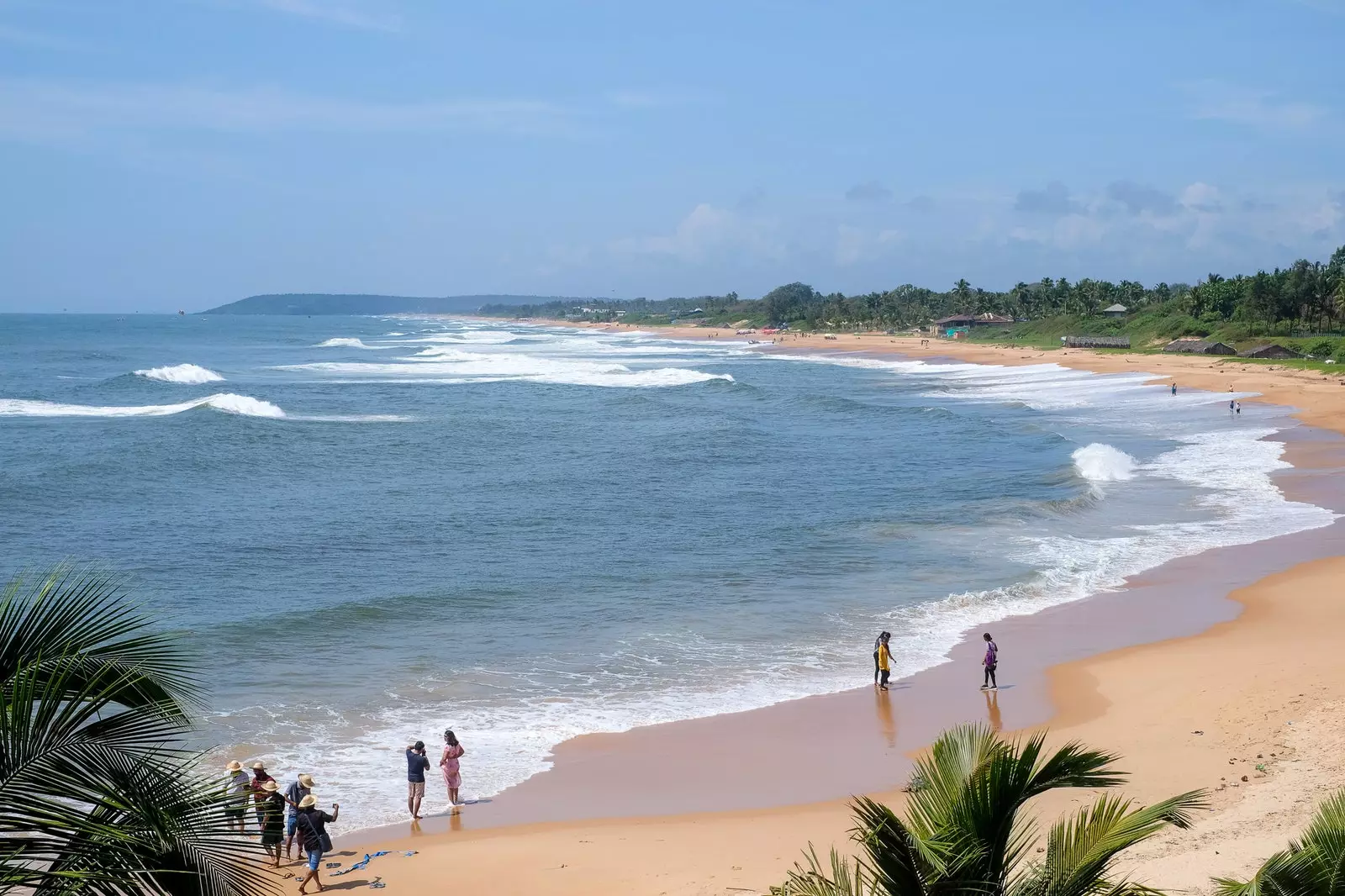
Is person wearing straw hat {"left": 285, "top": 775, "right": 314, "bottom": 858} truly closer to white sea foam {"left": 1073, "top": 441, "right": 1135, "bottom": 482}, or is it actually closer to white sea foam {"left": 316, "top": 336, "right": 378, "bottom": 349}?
white sea foam {"left": 1073, "top": 441, "right": 1135, "bottom": 482}

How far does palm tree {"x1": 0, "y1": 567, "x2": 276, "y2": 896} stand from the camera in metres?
3.99

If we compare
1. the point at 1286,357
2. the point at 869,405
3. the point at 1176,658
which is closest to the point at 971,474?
the point at 1176,658

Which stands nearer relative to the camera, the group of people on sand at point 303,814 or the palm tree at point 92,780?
the palm tree at point 92,780

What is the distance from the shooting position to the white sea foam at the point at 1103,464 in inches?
1308

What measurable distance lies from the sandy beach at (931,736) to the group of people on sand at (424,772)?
24 centimetres

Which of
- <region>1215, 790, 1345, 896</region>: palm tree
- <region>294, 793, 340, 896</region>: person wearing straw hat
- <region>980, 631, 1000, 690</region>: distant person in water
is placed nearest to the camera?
<region>1215, 790, 1345, 896</region>: palm tree

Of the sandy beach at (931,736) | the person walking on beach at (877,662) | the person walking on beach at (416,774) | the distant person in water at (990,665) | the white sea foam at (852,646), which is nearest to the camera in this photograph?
the sandy beach at (931,736)

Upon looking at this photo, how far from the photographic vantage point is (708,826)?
11484 millimetres

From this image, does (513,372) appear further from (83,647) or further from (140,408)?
(83,647)

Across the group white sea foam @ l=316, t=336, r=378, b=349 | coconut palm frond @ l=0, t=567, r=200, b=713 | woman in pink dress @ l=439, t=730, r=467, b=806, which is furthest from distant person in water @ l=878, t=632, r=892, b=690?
white sea foam @ l=316, t=336, r=378, b=349

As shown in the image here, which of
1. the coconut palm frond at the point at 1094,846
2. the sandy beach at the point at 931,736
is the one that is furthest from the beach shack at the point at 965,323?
the coconut palm frond at the point at 1094,846

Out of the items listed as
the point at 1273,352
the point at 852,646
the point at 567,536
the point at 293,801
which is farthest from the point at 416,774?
the point at 1273,352

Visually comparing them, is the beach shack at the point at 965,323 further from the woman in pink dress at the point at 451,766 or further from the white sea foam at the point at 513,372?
the woman in pink dress at the point at 451,766

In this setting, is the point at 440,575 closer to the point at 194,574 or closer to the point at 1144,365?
the point at 194,574
